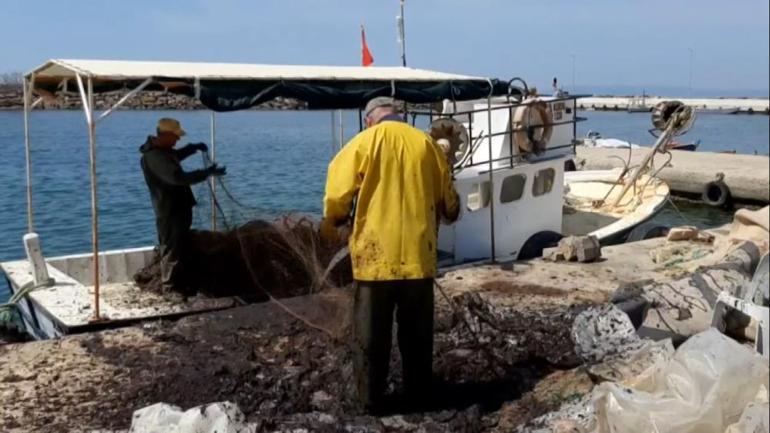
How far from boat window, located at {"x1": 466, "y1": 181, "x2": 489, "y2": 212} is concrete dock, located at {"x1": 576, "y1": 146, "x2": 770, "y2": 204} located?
11.2 metres

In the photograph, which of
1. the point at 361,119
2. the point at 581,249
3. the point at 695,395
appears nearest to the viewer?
the point at 695,395

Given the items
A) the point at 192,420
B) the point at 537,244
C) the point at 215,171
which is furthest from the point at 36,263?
the point at 537,244

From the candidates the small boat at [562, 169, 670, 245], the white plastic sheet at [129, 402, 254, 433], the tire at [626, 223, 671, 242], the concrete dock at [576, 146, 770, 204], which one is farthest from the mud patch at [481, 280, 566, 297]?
the concrete dock at [576, 146, 770, 204]

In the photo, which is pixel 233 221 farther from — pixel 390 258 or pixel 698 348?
pixel 698 348

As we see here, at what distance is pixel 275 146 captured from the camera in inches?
1336

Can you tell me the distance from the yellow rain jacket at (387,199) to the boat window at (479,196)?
18.6 feet

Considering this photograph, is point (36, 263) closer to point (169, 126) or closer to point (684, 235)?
point (169, 126)

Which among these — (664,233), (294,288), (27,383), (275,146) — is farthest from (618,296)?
(275,146)

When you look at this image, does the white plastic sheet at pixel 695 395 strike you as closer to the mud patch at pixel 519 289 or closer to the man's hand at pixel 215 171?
the mud patch at pixel 519 289

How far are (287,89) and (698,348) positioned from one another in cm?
564

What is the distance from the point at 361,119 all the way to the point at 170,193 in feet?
10.0

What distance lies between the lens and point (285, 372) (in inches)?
252

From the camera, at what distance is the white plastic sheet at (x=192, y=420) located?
4.52m

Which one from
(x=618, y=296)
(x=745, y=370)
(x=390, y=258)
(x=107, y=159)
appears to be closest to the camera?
(x=745, y=370)
